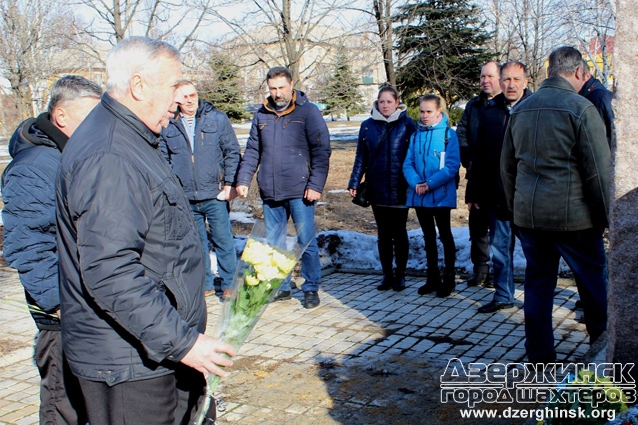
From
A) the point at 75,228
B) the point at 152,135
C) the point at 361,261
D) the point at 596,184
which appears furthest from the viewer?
the point at 361,261

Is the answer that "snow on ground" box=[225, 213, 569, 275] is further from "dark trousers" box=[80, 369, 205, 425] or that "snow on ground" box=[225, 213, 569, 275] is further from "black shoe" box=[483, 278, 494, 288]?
"dark trousers" box=[80, 369, 205, 425]

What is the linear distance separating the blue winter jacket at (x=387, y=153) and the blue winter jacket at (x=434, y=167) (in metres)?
0.16

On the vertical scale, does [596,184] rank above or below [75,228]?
below

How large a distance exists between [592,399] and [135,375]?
1.79m

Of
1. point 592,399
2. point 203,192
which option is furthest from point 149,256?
point 203,192

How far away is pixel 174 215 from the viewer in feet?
8.60

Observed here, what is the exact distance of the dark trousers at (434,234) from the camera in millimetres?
6505

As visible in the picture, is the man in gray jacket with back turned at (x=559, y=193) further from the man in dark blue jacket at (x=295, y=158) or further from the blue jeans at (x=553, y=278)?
the man in dark blue jacket at (x=295, y=158)

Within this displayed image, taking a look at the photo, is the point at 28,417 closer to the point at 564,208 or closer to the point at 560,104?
the point at 564,208

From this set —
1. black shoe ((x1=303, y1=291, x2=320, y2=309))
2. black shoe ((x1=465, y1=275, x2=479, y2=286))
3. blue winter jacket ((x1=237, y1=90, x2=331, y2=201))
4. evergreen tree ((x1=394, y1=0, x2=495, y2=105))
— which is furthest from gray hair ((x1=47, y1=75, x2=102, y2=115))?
evergreen tree ((x1=394, y1=0, x2=495, y2=105))

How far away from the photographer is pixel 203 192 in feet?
21.6

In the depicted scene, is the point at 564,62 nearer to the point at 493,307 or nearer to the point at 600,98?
the point at 600,98

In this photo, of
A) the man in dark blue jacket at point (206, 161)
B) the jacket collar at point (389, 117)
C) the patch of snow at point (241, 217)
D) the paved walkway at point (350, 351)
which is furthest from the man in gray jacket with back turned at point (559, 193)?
the patch of snow at point (241, 217)

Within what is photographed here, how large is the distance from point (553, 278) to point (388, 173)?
8.50 feet
